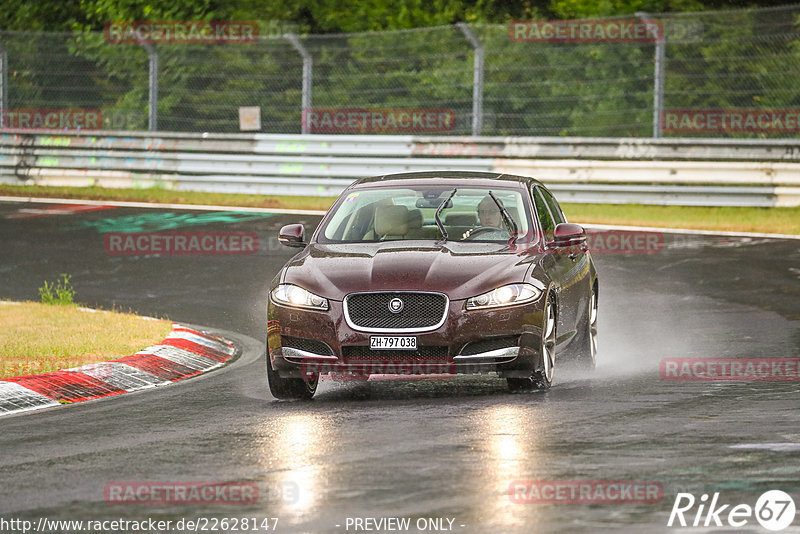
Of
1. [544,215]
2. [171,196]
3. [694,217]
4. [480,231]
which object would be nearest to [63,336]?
[480,231]

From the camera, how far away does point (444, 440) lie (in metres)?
8.30

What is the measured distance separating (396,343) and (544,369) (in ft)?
3.61

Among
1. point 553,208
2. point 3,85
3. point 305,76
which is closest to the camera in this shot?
point 553,208

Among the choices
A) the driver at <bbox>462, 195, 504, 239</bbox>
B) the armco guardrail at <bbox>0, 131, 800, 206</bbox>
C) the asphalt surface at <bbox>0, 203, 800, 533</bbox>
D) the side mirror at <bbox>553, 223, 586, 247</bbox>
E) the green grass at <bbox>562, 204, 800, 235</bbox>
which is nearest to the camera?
the asphalt surface at <bbox>0, 203, 800, 533</bbox>

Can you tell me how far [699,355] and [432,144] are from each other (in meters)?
13.0

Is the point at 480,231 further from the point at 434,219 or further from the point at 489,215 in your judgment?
the point at 434,219

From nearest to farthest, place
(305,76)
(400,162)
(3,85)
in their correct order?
(400,162) < (305,76) < (3,85)

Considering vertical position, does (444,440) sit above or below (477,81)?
below

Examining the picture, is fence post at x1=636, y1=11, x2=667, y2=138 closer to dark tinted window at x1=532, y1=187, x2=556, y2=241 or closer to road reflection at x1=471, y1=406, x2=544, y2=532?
dark tinted window at x1=532, y1=187, x2=556, y2=241

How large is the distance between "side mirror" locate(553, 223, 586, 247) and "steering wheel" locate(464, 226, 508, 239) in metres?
0.38

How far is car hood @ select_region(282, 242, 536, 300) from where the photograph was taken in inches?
390

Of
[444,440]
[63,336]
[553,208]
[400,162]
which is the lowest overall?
[63,336]

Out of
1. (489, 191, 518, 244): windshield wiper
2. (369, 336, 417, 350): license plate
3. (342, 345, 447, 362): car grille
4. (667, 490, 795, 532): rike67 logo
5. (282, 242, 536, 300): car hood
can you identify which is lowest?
(667, 490, 795, 532): rike67 logo

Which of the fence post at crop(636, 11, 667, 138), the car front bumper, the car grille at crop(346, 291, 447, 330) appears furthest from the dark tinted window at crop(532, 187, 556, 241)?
the fence post at crop(636, 11, 667, 138)
